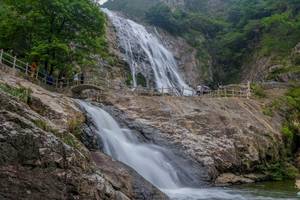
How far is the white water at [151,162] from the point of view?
1670 cm

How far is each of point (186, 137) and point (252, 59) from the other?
28.9 m

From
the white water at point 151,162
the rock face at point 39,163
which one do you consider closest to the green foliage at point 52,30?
the white water at point 151,162

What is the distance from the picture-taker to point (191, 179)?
1983 cm

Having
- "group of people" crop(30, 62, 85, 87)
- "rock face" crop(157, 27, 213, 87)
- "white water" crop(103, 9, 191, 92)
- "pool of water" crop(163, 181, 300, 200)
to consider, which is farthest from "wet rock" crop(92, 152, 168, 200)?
"rock face" crop(157, 27, 213, 87)

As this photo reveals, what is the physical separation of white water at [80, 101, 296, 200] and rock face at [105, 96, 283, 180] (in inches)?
78.9

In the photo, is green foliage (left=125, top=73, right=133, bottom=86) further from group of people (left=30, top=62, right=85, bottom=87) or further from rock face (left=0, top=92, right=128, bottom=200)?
rock face (left=0, top=92, right=128, bottom=200)

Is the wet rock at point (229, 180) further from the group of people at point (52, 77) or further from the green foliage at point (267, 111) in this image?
the group of people at point (52, 77)

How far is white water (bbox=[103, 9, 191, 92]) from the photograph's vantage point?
139ft

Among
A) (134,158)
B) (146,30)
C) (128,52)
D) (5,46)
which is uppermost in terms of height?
(146,30)

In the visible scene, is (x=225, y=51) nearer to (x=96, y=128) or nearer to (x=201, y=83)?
(x=201, y=83)

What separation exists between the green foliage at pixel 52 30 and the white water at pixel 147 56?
1335 cm

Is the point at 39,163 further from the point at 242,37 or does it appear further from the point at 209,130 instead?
the point at 242,37

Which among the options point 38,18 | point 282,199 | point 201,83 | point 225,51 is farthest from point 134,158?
point 225,51

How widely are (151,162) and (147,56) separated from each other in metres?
25.9
